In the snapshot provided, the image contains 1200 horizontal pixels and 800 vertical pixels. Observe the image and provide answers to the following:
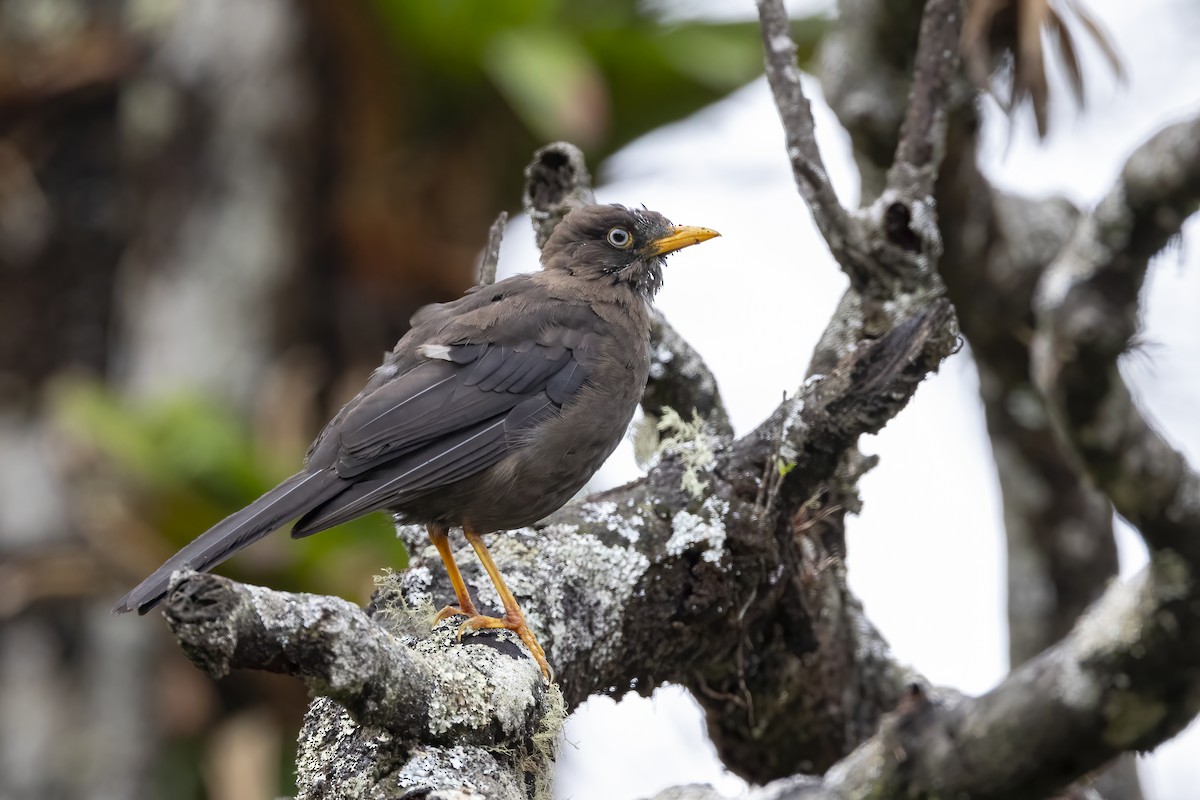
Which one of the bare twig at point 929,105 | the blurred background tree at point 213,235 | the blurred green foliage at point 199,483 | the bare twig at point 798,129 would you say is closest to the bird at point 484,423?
the bare twig at point 798,129

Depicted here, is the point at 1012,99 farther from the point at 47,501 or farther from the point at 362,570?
the point at 47,501

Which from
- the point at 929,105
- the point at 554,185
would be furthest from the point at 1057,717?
the point at 554,185

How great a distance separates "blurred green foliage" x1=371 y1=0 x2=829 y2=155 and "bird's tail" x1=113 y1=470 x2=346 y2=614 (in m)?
4.31

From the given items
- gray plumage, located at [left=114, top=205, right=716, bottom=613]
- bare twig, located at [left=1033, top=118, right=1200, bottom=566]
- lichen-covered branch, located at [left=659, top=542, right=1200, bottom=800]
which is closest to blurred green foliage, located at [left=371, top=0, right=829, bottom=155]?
gray plumage, located at [left=114, top=205, right=716, bottom=613]

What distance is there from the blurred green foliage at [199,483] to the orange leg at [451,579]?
3.17 meters

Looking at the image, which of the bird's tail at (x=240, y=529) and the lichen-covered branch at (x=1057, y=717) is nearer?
the lichen-covered branch at (x=1057, y=717)

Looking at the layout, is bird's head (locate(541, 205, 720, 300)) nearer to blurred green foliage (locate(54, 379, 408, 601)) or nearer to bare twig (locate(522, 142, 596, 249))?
bare twig (locate(522, 142, 596, 249))

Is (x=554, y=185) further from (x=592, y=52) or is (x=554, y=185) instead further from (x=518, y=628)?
(x=592, y=52)

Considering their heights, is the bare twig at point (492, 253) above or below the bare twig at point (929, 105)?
above

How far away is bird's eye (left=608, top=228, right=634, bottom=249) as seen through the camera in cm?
537

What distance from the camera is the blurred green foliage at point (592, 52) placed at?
8258 mm

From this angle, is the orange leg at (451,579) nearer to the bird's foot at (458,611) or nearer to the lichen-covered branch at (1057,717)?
the bird's foot at (458,611)

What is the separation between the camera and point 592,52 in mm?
9000

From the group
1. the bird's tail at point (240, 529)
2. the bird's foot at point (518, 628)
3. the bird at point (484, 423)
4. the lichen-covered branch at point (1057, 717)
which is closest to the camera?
the lichen-covered branch at point (1057, 717)
